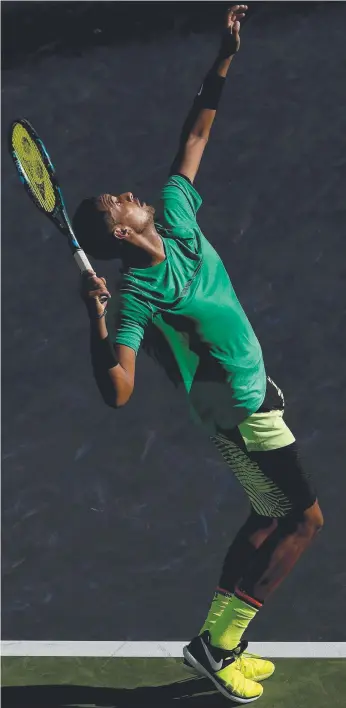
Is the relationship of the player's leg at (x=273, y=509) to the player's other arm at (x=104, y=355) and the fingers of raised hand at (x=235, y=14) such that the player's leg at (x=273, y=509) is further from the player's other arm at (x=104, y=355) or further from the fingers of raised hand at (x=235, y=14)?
the fingers of raised hand at (x=235, y=14)

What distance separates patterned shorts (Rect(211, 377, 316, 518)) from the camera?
4824mm

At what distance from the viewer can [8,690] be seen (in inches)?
194

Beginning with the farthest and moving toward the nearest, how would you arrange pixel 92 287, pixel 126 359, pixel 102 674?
pixel 102 674
pixel 126 359
pixel 92 287

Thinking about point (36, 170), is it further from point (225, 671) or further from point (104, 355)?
point (225, 671)

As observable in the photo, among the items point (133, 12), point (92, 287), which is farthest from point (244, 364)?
point (133, 12)

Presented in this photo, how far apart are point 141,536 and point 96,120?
165cm

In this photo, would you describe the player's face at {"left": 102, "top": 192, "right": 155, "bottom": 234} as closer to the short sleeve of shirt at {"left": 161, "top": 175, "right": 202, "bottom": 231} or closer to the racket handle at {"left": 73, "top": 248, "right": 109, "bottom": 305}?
the short sleeve of shirt at {"left": 161, "top": 175, "right": 202, "bottom": 231}

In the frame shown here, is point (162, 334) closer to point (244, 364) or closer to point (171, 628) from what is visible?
point (244, 364)

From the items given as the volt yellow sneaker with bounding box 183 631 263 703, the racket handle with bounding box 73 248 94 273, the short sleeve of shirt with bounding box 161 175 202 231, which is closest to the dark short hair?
the short sleeve of shirt with bounding box 161 175 202 231

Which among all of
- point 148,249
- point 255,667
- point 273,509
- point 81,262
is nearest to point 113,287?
point 148,249

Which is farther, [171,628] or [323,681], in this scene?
[171,628]

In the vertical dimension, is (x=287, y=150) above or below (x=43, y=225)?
above

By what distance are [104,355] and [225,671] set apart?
1.25 meters

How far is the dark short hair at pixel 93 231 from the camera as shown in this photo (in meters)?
4.86
